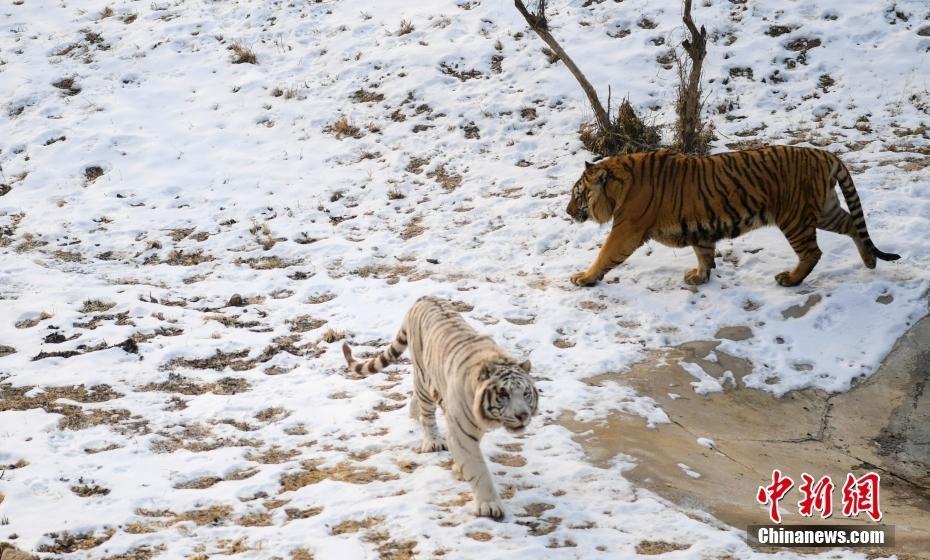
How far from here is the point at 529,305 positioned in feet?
27.3

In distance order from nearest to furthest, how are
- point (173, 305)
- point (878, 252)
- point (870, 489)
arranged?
point (870, 489) → point (878, 252) → point (173, 305)

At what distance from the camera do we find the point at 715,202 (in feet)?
26.7

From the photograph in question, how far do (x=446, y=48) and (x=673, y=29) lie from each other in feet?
12.6

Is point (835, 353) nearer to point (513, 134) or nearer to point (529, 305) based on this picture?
point (529, 305)

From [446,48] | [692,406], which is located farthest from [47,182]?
[692,406]

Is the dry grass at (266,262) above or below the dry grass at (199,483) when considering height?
below

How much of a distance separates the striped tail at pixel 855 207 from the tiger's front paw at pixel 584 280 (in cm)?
256

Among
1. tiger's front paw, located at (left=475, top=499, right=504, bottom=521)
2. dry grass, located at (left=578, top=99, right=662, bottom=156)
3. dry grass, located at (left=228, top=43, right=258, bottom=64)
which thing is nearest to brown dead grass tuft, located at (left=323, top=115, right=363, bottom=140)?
dry grass, located at (left=228, top=43, right=258, bottom=64)

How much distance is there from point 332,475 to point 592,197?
14.2 ft

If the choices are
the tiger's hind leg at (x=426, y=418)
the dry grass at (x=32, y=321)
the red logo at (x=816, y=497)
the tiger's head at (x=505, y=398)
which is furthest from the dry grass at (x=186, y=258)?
the red logo at (x=816, y=497)

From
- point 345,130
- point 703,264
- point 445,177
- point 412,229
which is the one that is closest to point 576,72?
point 445,177

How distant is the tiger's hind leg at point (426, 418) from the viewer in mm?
5855

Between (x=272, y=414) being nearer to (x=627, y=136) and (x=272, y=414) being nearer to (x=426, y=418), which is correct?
(x=426, y=418)

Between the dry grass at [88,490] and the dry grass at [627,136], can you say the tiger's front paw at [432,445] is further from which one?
the dry grass at [627,136]
